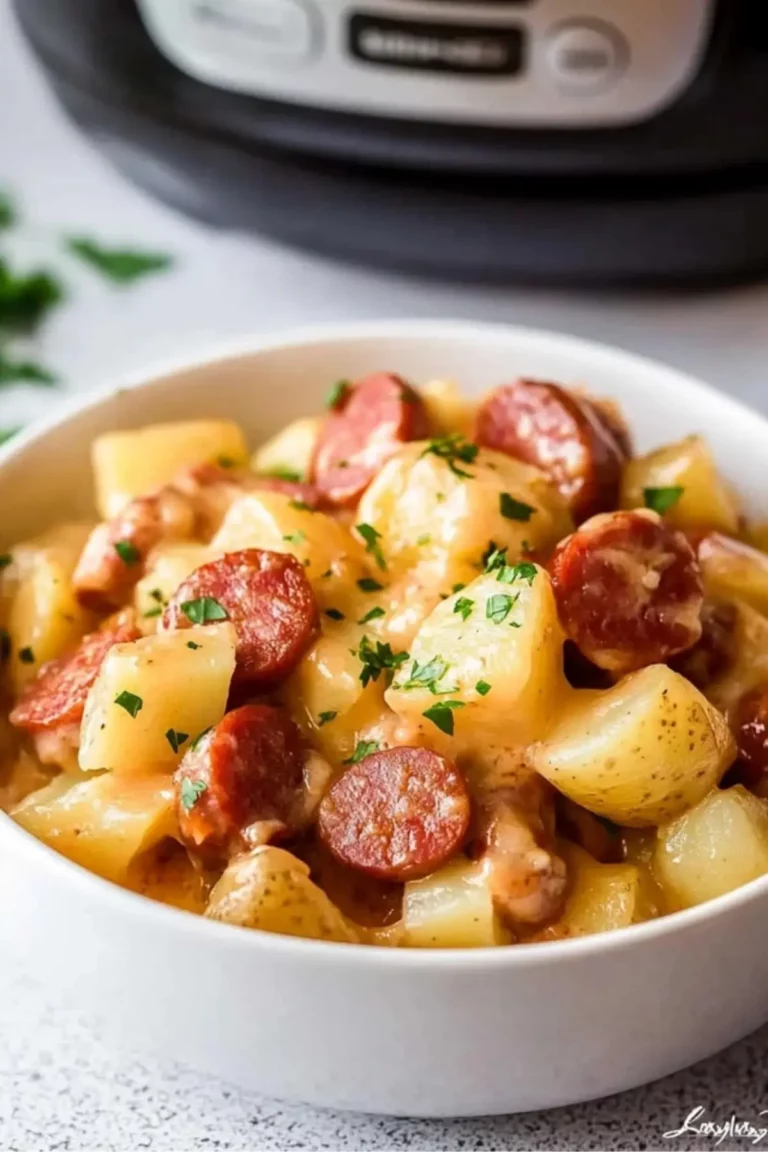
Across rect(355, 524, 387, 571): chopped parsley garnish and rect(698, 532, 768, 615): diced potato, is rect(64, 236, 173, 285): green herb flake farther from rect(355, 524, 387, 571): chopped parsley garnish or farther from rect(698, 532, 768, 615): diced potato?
rect(698, 532, 768, 615): diced potato

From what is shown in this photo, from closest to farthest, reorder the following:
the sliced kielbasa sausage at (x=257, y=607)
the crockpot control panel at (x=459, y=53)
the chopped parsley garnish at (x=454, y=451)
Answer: the sliced kielbasa sausage at (x=257, y=607), the chopped parsley garnish at (x=454, y=451), the crockpot control panel at (x=459, y=53)

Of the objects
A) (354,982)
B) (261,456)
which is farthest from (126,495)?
(354,982)

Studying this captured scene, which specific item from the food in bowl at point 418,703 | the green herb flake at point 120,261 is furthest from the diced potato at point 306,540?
the green herb flake at point 120,261

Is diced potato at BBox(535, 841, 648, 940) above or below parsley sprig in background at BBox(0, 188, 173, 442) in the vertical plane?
below

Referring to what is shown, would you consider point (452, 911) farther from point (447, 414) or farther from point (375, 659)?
point (447, 414)

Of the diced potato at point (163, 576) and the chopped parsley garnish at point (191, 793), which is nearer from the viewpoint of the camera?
the chopped parsley garnish at point (191, 793)

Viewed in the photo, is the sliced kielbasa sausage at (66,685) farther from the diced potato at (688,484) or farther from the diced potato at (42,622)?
the diced potato at (688,484)

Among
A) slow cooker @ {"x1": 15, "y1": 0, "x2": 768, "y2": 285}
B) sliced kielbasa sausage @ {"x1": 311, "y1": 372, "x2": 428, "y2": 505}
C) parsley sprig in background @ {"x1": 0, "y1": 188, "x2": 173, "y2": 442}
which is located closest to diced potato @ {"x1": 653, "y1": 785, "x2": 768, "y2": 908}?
sliced kielbasa sausage @ {"x1": 311, "y1": 372, "x2": 428, "y2": 505}
